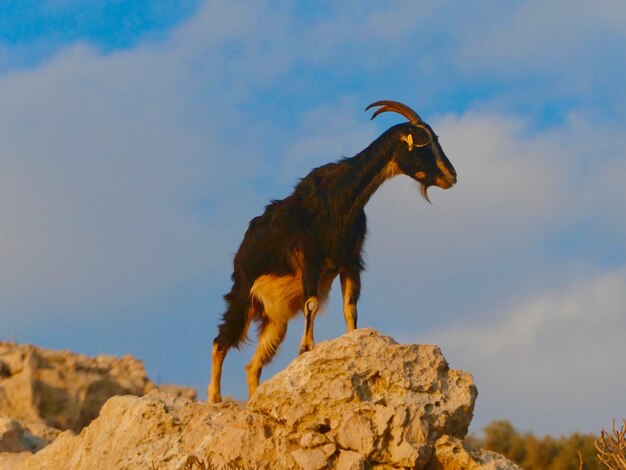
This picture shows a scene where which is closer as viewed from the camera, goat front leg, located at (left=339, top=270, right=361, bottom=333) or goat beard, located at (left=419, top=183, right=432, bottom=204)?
goat front leg, located at (left=339, top=270, right=361, bottom=333)

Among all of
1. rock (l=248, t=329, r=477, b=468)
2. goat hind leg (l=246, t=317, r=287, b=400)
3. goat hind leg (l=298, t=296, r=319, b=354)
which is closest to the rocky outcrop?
rock (l=248, t=329, r=477, b=468)

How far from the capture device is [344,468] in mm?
7531

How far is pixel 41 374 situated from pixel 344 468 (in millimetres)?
11402

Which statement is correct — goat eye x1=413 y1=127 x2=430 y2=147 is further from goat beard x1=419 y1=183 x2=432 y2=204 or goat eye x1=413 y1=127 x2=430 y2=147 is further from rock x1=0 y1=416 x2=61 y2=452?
rock x1=0 y1=416 x2=61 y2=452

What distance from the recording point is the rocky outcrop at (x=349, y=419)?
7664 mm

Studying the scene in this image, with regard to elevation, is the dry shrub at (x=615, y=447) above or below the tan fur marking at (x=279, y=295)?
below

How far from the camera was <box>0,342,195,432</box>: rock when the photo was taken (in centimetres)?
1727

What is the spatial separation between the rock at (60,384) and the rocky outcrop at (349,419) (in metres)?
9.24

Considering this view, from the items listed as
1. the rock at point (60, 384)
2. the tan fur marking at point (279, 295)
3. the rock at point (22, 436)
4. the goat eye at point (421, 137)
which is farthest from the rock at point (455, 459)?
the rock at point (60, 384)

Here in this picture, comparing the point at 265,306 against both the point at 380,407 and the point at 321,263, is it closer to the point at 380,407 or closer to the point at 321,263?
the point at 321,263

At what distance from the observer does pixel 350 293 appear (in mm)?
A: 10258

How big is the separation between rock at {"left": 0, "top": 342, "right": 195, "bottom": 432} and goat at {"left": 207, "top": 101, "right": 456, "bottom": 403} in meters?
6.81

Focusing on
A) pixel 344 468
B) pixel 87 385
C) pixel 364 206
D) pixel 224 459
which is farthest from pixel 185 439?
pixel 87 385

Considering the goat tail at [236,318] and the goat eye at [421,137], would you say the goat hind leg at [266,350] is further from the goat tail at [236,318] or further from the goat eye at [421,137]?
the goat eye at [421,137]
